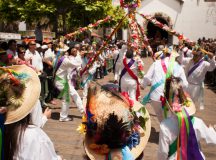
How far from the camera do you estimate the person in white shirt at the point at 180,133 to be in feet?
12.2

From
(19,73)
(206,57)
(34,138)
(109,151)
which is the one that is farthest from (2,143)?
(206,57)

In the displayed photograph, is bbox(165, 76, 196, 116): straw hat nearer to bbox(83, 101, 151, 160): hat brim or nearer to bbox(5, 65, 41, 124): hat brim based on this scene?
bbox(83, 101, 151, 160): hat brim

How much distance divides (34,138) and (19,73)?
0.57 meters

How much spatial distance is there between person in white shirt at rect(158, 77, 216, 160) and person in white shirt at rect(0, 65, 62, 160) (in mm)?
1493

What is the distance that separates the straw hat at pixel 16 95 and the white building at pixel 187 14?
30373mm

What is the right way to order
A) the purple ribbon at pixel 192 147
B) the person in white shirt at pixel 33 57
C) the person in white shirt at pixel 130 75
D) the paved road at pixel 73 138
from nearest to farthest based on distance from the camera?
1. the purple ribbon at pixel 192 147
2. the paved road at pixel 73 138
3. the person in white shirt at pixel 130 75
4. the person in white shirt at pixel 33 57

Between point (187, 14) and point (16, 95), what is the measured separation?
32.0 meters

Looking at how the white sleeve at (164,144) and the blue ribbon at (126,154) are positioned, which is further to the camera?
the white sleeve at (164,144)

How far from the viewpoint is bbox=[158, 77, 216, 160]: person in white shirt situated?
3.73m

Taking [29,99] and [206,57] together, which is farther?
[206,57]

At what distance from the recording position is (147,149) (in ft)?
19.8

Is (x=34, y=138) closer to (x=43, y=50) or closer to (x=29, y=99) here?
(x=29, y=99)

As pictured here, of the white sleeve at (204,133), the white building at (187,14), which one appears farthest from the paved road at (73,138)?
the white building at (187,14)

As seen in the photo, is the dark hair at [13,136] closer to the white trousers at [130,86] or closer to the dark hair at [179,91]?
the dark hair at [179,91]
